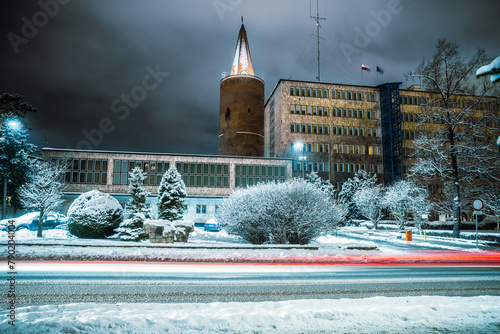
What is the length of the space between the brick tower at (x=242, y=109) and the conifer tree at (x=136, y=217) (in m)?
38.7

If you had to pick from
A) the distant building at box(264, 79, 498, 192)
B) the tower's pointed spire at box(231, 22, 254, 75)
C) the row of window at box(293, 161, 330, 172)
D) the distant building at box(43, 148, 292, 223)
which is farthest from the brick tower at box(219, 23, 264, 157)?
the distant building at box(43, 148, 292, 223)

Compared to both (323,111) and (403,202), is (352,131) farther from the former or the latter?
(403,202)

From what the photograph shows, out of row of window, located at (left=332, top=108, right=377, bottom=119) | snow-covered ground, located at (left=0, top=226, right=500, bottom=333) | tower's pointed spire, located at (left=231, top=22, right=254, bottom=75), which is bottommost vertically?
snow-covered ground, located at (left=0, top=226, right=500, bottom=333)

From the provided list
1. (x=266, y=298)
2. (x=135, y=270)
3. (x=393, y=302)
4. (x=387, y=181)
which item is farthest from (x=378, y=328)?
(x=387, y=181)

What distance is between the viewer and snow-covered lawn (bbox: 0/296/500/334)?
470cm

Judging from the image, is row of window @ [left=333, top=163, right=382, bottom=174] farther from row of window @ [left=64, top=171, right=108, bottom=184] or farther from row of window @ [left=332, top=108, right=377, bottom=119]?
→ row of window @ [left=64, top=171, right=108, bottom=184]

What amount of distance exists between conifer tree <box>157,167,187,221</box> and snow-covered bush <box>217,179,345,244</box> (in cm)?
1132

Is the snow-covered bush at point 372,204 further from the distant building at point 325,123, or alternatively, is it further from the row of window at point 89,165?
the row of window at point 89,165

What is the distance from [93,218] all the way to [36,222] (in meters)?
12.1

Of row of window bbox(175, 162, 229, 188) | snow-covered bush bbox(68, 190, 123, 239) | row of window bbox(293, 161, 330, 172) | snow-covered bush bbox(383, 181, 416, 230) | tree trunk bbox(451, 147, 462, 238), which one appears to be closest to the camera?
snow-covered bush bbox(68, 190, 123, 239)

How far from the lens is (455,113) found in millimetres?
25078

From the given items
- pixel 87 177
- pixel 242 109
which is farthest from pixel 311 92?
pixel 87 177

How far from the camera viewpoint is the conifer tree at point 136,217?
1973 cm

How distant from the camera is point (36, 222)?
91.4 feet
